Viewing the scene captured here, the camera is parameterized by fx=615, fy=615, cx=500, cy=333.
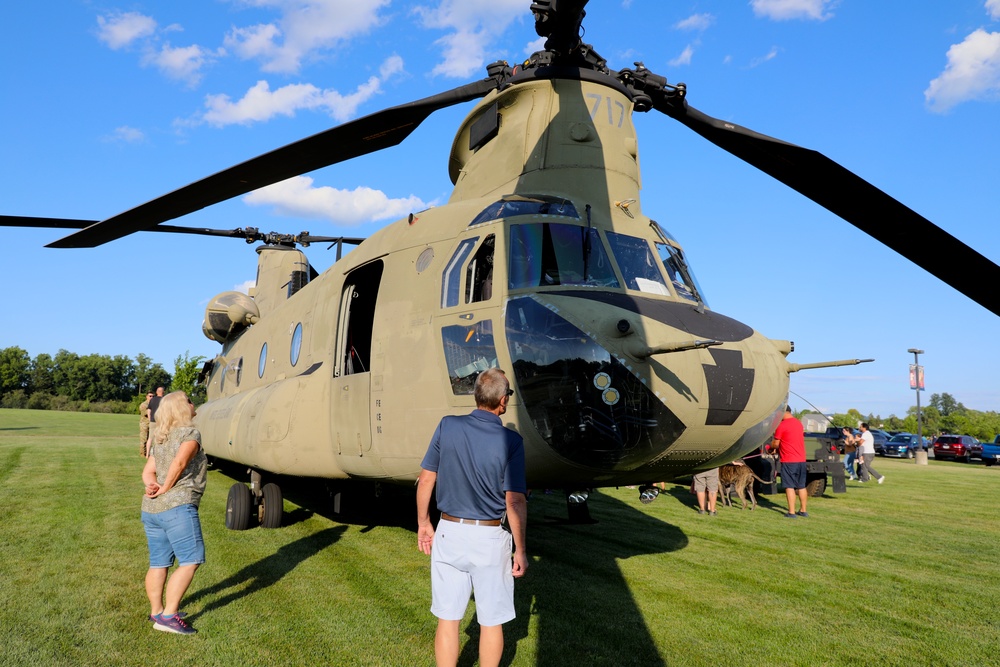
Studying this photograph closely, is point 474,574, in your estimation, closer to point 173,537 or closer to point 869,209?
point 173,537

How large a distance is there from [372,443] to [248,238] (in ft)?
31.5

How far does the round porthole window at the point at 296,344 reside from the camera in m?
7.93

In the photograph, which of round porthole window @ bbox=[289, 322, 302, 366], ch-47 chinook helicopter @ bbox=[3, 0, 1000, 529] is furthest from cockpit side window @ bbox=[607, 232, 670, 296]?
round porthole window @ bbox=[289, 322, 302, 366]

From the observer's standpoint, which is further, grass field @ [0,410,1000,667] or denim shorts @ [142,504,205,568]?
denim shorts @ [142,504,205,568]

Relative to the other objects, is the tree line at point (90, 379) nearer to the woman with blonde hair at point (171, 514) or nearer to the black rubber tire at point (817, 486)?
the black rubber tire at point (817, 486)

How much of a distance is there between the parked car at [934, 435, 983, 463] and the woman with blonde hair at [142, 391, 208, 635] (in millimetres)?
41973

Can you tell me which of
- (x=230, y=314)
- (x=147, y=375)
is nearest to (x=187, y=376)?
(x=230, y=314)

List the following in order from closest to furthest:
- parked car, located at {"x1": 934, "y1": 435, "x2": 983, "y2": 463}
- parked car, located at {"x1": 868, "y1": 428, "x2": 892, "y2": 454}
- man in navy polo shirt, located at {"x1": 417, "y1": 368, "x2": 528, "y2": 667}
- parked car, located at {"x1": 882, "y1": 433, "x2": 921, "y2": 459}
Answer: man in navy polo shirt, located at {"x1": 417, "y1": 368, "x2": 528, "y2": 667}
parked car, located at {"x1": 934, "y1": 435, "x2": 983, "y2": 463}
parked car, located at {"x1": 882, "y1": 433, "x2": 921, "y2": 459}
parked car, located at {"x1": 868, "y1": 428, "x2": 892, "y2": 454}

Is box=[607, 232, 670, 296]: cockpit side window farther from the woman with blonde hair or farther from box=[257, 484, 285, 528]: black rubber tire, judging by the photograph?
box=[257, 484, 285, 528]: black rubber tire

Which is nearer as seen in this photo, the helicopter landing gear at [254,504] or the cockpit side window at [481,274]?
the cockpit side window at [481,274]

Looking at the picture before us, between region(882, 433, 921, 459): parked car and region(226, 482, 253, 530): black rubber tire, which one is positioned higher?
region(226, 482, 253, 530): black rubber tire

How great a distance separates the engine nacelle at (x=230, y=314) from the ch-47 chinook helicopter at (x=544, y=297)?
16.4 ft

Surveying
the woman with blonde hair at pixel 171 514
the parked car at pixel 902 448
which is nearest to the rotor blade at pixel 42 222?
the woman with blonde hair at pixel 171 514

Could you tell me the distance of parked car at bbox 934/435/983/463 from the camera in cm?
3522
